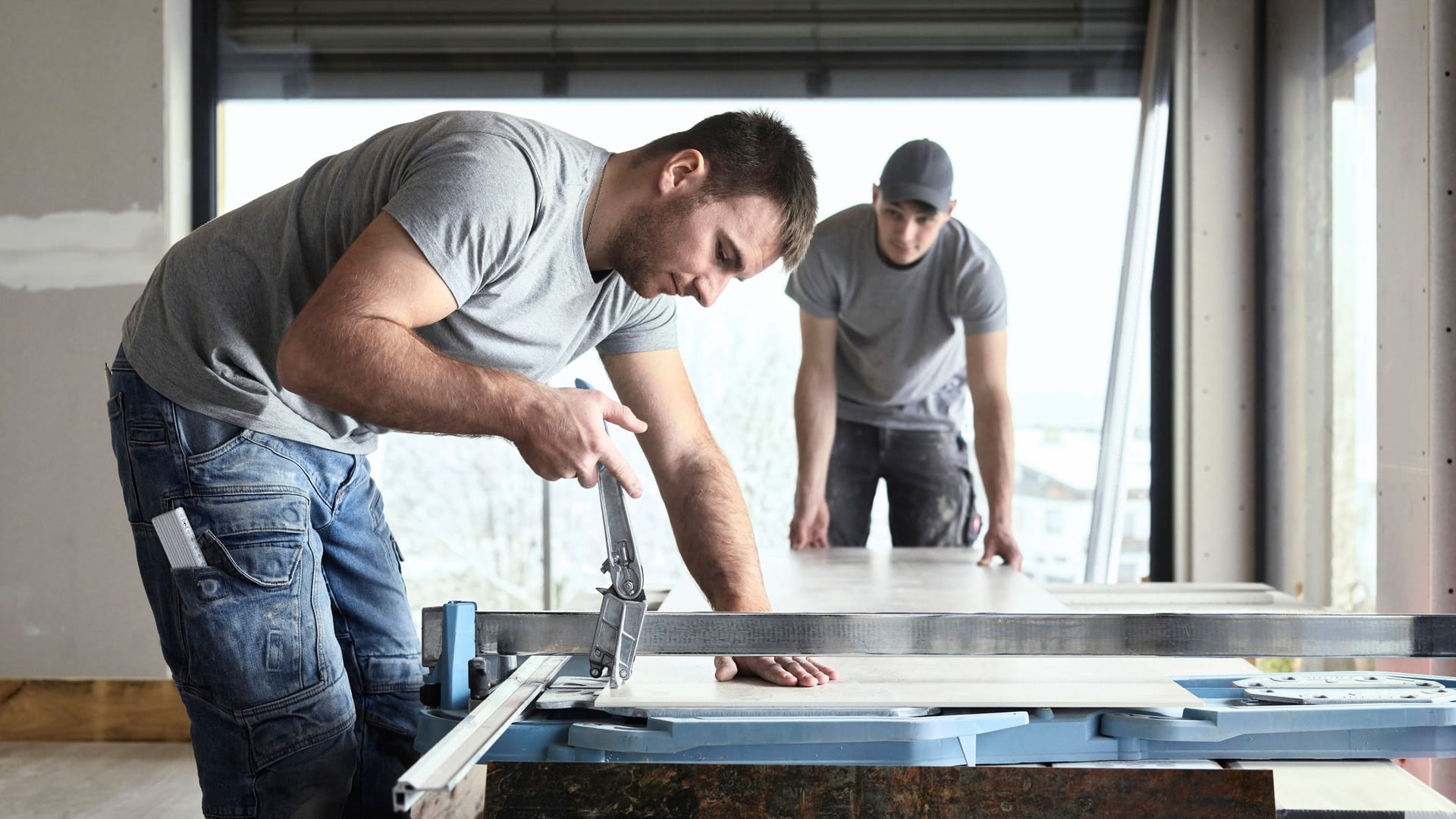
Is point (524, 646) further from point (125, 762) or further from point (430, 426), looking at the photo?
point (125, 762)

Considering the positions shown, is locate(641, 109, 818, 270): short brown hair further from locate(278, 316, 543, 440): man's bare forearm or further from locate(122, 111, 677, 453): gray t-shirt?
locate(278, 316, 543, 440): man's bare forearm

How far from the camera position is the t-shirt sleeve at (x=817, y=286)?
9.94ft

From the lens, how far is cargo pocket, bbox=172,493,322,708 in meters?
1.32

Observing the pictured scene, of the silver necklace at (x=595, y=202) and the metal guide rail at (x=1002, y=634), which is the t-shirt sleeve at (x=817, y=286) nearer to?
the silver necklace at (x=595, y=202)

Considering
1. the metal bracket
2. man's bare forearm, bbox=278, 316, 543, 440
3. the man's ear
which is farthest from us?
the man's ear

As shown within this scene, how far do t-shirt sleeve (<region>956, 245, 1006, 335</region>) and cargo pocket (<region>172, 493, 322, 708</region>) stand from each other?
78.8 inches

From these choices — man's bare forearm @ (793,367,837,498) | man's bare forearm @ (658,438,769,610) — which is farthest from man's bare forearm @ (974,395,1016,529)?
man's bare forearm @ (658,438,769,610)

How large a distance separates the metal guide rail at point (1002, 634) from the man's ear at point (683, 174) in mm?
541

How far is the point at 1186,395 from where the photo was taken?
349 centimetres

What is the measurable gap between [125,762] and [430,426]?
8.20 feet

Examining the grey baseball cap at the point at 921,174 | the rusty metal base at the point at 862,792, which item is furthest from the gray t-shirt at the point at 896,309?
the rusty metal base at the point at 862,792

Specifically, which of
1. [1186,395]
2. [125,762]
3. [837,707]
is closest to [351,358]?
[837,707]

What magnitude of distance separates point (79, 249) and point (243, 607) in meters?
2.43

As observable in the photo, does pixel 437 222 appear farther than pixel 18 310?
No
